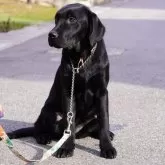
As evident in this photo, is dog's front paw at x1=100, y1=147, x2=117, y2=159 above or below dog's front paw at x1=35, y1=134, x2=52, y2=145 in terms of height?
above

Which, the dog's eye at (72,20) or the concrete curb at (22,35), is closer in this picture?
the dog's eye at (72,20)

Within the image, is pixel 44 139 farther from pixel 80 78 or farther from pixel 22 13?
pixel 22 13

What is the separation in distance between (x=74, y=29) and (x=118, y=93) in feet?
11.5

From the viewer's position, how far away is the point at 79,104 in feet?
18.7

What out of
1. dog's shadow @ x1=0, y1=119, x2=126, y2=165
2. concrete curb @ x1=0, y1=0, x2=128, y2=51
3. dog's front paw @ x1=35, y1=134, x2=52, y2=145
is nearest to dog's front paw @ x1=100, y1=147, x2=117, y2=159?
dog's shadow @ x1=0, y1=119, x2=126, y2=165

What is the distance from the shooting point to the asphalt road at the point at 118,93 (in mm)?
5844

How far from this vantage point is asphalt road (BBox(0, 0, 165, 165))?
19.2 ft

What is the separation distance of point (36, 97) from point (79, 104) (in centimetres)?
291

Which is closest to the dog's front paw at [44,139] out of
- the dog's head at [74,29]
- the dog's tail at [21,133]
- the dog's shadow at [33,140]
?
the dog's shadow at [33,140]

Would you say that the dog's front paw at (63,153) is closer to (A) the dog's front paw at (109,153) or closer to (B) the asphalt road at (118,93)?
(B) the asphalt road at (118,93)

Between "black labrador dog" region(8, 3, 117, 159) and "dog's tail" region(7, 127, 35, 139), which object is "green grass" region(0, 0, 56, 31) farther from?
"black labrador dog" region(8, 3, 117, 159)

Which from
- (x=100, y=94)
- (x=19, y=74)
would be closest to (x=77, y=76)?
(x=100, y=94)

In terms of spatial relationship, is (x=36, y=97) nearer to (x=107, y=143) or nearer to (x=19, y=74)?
(x=19, y=74)

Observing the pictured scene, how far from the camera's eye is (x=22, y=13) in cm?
2144
